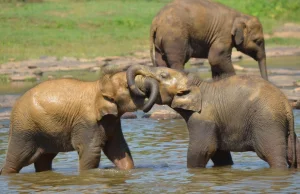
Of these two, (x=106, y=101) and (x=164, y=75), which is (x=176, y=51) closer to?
(x=164, y=75)

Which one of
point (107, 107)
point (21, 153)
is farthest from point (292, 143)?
point (21, 153)

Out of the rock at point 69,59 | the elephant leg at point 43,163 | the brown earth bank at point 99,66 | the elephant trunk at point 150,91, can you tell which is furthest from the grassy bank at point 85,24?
the elephant trunk at point 150,91

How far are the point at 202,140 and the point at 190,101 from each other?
1.57ft

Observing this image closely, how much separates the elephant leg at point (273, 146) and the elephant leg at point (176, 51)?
5571 mm

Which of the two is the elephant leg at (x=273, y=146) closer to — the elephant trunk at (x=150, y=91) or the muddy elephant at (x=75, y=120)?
the elephant trunk at (x=150, y=91)

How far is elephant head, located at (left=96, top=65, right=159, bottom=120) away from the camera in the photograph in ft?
35.6

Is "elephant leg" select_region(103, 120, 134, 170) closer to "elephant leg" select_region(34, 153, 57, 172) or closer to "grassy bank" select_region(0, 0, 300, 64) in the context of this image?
"elephant leg" select_region(34, 153, 57, 172)

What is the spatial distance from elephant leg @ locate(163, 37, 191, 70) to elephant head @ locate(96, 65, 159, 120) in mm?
5128

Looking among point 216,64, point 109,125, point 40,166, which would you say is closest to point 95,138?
point 109,125

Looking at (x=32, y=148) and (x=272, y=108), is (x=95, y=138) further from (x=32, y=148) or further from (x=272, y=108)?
(x=272, y=108)

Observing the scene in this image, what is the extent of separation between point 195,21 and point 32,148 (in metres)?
5.78

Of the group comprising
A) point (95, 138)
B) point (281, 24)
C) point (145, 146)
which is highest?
point (95, 138)

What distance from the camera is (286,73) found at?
23156mm

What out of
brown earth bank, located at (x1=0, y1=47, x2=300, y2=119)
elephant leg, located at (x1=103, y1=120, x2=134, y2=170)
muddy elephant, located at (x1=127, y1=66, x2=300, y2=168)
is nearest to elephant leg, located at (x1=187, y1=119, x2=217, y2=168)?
muddy elephant, located at (x1=127, y1=66, x2=300, y2=168)
